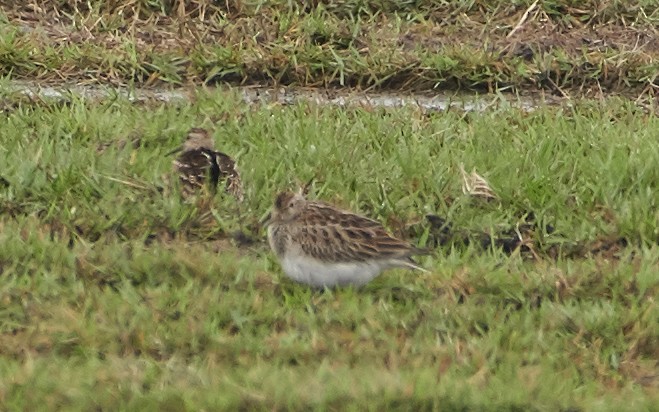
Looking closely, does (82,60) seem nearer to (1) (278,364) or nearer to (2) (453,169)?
(2) (453,169)

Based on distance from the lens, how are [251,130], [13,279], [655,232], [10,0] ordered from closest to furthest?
[13,279] < [655,232] < [251,130] < [10,0]

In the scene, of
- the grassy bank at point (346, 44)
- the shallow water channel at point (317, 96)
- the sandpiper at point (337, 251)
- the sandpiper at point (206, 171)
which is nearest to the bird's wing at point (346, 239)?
the sandpiper at point (337, 251)

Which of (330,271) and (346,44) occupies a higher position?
(330,271)

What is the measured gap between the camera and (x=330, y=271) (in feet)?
22.7

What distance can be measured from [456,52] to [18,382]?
559cm

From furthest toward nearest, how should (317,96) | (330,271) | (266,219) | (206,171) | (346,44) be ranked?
1. (346,44)
2. (317,96)
3. (206,171)
4. (266,219)
5. (330,271)

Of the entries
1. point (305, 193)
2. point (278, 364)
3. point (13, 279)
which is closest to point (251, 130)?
point (305, 193)

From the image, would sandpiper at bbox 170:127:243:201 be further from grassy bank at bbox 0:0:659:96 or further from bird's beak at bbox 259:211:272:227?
grassy bank at bbox 0:0:659:96

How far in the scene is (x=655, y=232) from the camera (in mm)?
7660

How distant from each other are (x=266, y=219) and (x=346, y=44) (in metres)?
3.67

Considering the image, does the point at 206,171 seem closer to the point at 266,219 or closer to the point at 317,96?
the point at 266,219

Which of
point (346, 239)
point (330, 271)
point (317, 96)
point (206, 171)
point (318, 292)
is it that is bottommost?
point (317, 96)

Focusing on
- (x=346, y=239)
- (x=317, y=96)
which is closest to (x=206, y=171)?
(x=346, y=239)

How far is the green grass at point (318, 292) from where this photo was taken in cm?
590
